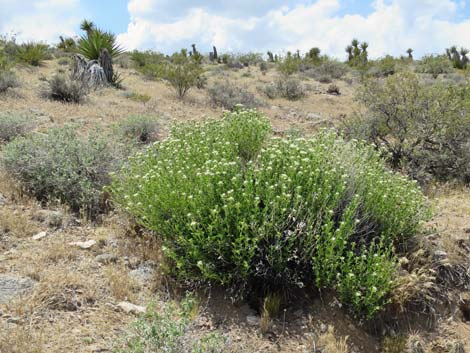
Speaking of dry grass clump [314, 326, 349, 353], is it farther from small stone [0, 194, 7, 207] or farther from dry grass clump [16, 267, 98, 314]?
small stone [0, 194, 7, 207]

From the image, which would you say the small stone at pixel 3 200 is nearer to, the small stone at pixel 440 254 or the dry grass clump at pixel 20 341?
the dry grass clump at pixel 20 341

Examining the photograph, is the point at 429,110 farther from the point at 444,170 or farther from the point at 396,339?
the point at 396,339

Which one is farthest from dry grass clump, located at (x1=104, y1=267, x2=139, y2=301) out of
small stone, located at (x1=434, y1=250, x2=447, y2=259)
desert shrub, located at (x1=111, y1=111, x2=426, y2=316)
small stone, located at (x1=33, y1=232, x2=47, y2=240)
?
small stone, located at (x1=434, y1=250, x2=447, y2=259)

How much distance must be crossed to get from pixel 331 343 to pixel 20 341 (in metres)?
2.19

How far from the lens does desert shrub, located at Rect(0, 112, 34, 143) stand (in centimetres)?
692

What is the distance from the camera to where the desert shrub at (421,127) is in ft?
25.1

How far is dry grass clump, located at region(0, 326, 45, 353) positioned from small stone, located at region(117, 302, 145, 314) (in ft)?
2.15

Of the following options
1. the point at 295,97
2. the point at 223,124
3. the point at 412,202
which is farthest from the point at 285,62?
the point at 412,202

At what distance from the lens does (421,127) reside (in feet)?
25.9

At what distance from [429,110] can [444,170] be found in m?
1.13

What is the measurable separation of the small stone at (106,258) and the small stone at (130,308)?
0.71 metres

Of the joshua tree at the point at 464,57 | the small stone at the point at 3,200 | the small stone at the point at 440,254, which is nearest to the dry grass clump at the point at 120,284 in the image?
the small stone at the point at 3,200

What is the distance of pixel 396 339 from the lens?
3.55 metres

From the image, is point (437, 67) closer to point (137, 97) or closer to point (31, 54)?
point (137, 97)
